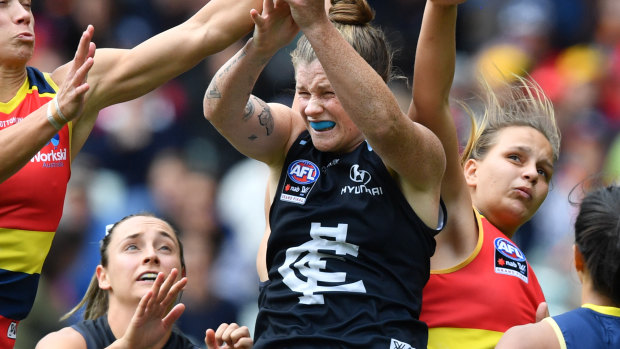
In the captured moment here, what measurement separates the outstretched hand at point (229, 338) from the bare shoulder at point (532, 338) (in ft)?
2.78

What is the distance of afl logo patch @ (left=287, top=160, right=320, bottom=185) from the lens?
2.89 metres

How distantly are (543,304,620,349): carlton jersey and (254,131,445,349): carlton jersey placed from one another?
44 cm

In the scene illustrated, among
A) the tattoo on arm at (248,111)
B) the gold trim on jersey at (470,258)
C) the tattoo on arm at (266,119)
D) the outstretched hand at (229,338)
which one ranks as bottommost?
the gold trim on jersey at (470,258)

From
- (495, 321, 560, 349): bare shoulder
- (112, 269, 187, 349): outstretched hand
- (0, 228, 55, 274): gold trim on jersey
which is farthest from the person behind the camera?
(0, 228, 55, 274): gold trim on jersey

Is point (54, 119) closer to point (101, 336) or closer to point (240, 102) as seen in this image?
point (240, 102)

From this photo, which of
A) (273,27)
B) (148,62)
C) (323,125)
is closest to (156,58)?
(148,62)

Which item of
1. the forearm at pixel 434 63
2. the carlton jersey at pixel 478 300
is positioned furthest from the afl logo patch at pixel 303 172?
the carlton jersey at pixel 478 300

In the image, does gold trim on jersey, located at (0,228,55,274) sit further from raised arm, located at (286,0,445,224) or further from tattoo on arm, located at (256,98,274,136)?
raised arm, located at (286,0,445,224)

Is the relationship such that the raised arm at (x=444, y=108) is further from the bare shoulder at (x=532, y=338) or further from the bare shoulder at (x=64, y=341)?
the bare shoulder at (x=64, y=341)

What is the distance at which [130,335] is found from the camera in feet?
10.5

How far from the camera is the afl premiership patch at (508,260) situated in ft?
11.0

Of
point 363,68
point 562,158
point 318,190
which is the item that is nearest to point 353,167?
point 318,190

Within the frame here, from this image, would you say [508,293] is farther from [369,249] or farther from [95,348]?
[95,348]

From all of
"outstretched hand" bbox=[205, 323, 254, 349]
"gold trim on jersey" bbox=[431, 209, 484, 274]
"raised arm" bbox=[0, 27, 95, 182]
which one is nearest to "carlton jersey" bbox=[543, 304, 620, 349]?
"gold trim on jersey" bbox=[431, 209, 484, 274]
